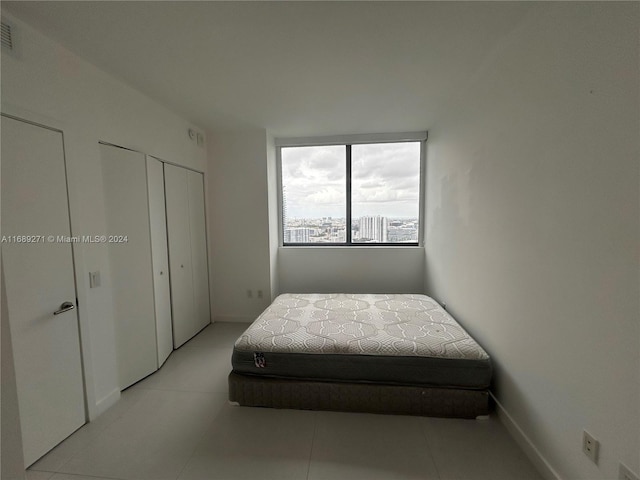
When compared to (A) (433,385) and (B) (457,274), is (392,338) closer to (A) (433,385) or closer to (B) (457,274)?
(A) (433,385)

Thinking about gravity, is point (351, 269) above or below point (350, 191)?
below

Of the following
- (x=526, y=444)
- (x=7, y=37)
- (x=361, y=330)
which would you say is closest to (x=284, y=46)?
(x=7, y=37)

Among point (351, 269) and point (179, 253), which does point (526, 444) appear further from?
point (179, 253)

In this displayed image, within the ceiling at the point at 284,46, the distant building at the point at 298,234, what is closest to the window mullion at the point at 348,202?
the distant building at the point at 298,234

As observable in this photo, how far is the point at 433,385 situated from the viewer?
189cm

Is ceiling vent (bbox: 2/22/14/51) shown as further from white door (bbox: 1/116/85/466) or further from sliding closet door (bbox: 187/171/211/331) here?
sliding closet door (bbox: 187/171/211/331)

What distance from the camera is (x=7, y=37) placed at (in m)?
1.42

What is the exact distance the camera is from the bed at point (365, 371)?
186 centimetres

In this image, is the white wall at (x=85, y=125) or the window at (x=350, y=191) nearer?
the white wall at (x=85, y=125)

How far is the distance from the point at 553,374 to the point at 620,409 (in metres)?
0.34

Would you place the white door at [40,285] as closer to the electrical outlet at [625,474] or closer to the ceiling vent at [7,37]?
the ceiling vent at [7,37]

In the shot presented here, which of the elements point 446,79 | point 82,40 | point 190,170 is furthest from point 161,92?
point 446,79

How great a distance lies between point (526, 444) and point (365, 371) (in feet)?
3.30

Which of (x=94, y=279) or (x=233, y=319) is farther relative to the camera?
(x=233, y=319)
